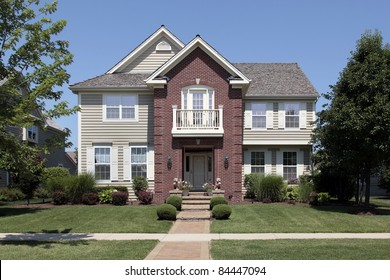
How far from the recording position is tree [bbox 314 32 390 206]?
17609 millimetres

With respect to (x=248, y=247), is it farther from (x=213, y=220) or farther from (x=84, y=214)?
(x=84, y=214)

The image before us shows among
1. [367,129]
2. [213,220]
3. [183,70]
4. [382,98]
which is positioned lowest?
[213,220]

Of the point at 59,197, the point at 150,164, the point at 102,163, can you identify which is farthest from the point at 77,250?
the point at 102,163

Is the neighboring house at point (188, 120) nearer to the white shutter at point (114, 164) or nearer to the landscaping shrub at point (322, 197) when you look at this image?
the white shutter at point (114, 164)

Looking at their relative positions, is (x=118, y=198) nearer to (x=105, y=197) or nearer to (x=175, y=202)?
(x=105, y=197)

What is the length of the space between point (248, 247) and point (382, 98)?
30.9 feet

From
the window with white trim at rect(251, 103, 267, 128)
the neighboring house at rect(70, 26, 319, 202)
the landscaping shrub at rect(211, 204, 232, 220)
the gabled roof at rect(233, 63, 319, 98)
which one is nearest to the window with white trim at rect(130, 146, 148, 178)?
the neighboring house at rect(70, 26, 319, 202)

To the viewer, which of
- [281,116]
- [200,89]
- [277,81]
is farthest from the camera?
[277,81]

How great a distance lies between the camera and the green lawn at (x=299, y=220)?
15.1 m

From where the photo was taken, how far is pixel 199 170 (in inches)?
1053

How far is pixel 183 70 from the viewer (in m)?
24.6

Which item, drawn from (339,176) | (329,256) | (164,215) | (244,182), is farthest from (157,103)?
(329,256)

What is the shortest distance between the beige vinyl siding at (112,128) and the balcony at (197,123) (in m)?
2.18

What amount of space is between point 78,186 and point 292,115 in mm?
12298
